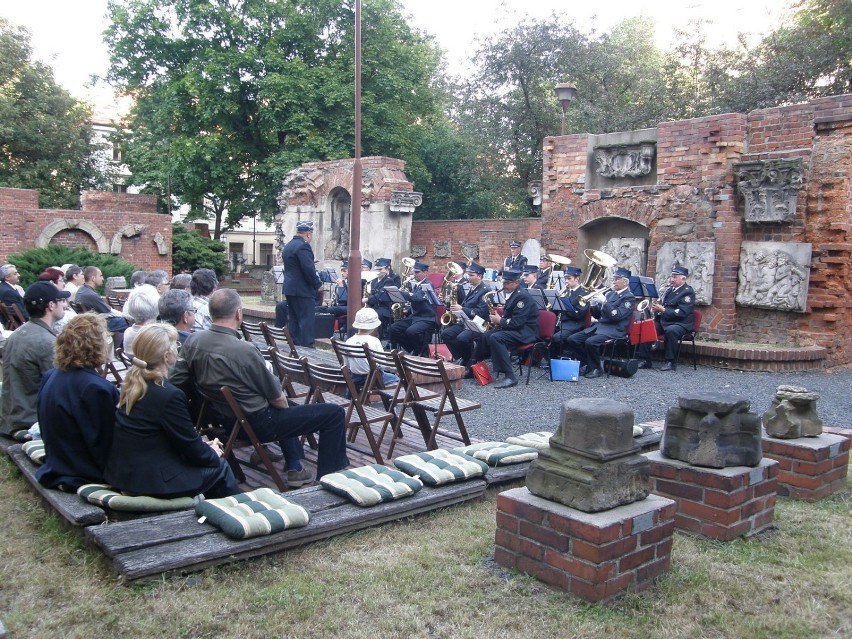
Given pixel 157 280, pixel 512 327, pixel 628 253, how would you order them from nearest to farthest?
1. pixel 157 280
2. pixel 512 327
3. pixel 628 253

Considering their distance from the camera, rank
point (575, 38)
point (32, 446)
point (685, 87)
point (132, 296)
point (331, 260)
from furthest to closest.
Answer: point (575, 38)
point (685, 87)
point (331, 260)
point (132, 296)
point (32, 446)

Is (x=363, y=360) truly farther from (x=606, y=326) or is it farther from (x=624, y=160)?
(x=624, y=160)

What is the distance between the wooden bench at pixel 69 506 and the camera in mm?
3684

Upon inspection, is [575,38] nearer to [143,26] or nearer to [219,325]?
[143,26]

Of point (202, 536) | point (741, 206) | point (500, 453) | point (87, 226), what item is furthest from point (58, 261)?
point (202, 536)

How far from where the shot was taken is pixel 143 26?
23031 millimetres

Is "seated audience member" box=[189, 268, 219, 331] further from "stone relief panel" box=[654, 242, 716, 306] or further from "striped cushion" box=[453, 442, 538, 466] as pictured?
Result: "stone relief panel" box=[654, 242, 716, 306]

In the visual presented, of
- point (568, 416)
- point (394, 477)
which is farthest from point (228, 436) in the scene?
point (568, 416)

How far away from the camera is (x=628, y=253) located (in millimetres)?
12273

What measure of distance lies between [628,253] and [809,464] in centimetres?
813

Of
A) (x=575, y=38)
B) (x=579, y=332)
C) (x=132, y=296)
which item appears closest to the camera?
(x=132, y=296)

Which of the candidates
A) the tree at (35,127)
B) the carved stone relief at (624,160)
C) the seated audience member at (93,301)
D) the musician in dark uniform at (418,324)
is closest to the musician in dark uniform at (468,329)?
the musician in dark uniform at (418,324)

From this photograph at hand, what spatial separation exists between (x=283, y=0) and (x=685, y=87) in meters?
12.2

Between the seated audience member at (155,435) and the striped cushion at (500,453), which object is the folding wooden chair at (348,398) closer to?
the striped cushion at (500,453)
